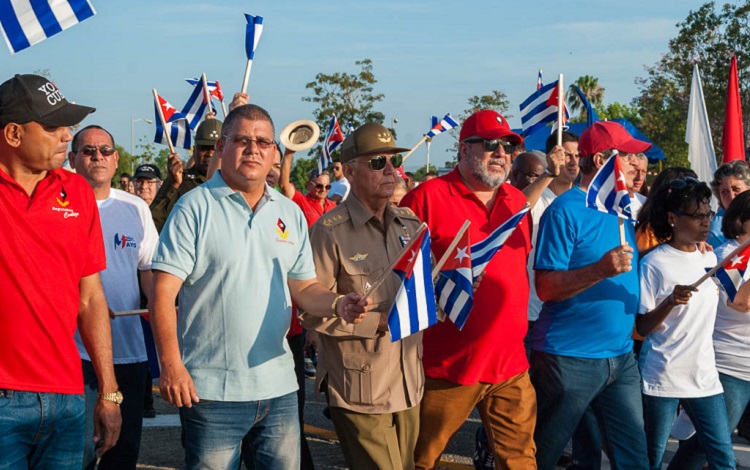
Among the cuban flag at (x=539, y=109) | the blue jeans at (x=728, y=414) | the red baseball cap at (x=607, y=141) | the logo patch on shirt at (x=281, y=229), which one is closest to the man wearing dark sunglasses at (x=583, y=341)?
the red baseball cap at (x=607, y=141)

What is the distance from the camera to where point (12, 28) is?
589 centimetres

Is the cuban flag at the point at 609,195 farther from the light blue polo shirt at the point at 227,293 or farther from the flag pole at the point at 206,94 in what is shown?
the flag pole at the point at 206,94

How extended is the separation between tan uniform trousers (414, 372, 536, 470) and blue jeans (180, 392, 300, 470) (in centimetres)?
110

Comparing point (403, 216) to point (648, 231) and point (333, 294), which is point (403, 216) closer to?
point (333, 294)

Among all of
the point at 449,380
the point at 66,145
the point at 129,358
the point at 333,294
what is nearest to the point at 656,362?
the point at 449,380

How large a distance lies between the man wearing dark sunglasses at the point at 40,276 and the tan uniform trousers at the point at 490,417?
1.91m

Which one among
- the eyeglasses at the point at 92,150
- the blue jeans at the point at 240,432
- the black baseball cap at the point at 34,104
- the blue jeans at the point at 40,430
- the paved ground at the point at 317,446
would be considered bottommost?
the paved ground at the point at 317,446

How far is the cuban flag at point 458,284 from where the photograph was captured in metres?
4.99

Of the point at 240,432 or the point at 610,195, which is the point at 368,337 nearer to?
the point at 240,432

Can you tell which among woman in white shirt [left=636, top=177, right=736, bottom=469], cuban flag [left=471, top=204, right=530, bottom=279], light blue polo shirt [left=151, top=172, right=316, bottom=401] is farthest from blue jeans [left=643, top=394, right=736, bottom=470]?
light blue polo shirt [left=151, top=172, right=316, bottom=401]

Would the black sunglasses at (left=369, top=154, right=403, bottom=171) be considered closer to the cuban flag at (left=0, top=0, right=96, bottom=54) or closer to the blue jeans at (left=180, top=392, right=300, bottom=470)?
the blue jeans at (left=180, top=392, right=300, bottom=470)

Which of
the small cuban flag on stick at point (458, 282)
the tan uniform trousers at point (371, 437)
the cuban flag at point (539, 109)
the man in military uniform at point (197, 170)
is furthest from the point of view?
the cuban flag at point (539, 109)

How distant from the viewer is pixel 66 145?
3943 millimetres

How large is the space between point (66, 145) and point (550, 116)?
658 centimetres
